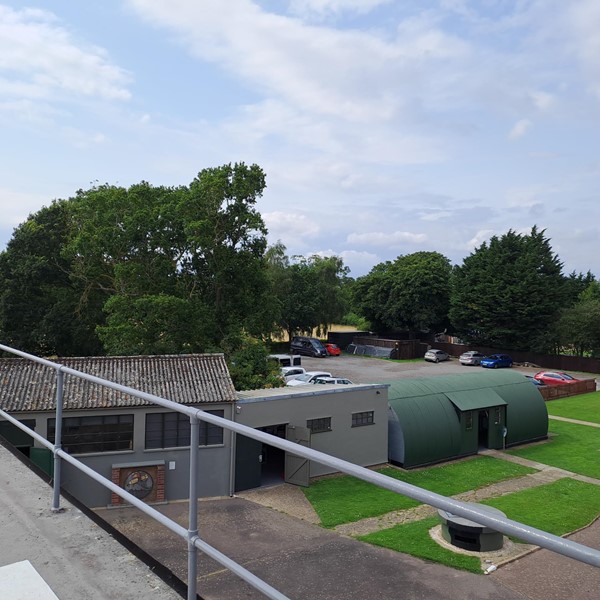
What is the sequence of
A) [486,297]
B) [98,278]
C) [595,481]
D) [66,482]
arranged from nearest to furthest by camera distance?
[66,482]
[595,481]
[98,278]
[486,297]

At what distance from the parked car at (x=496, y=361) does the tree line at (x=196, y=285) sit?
7.18 feet

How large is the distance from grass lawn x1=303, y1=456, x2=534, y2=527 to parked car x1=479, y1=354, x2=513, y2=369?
87.8 ft

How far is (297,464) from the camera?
20.5m

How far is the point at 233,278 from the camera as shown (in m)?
29.9

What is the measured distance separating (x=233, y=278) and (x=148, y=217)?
5.44m

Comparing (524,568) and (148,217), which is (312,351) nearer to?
(148,217)

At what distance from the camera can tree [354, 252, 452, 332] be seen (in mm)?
60000

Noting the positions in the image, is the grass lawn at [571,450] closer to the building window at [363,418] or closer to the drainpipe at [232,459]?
the building window at [363,418]

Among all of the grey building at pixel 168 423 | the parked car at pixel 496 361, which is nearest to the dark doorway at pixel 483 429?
the grey building at pixel 168 423

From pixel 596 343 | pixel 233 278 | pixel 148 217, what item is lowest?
pixel 596 343

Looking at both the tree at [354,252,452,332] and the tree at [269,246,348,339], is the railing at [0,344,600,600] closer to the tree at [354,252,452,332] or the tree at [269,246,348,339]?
the tree at [269,246,348,339]

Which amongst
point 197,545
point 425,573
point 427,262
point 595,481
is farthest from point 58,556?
point 427,262

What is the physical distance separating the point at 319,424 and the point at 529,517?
8224mm

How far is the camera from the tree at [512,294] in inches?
2021
